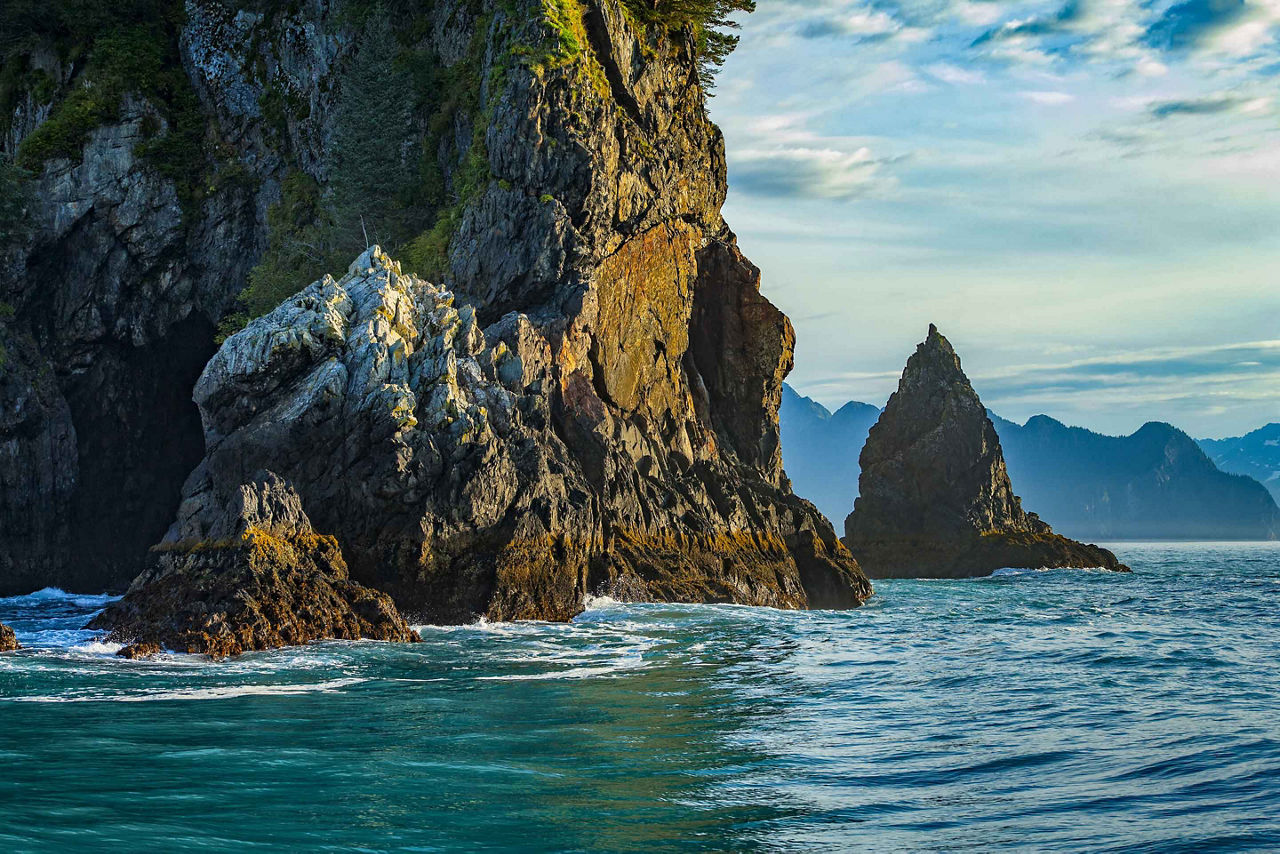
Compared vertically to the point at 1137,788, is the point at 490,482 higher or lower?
higher

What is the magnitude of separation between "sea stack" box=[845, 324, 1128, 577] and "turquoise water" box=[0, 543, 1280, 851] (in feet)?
164

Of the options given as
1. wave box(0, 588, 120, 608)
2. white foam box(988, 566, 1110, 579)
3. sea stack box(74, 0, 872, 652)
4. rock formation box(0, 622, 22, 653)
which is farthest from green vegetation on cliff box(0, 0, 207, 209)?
white foam box(988, 566, 1110, 579)

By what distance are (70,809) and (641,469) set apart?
30.3 meters

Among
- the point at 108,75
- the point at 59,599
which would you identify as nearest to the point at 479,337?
the point at 59,599

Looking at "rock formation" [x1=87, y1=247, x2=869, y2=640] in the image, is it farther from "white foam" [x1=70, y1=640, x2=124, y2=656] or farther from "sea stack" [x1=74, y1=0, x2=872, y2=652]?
"white foam" [x1=70, y1=640, x2=124, y2=656]

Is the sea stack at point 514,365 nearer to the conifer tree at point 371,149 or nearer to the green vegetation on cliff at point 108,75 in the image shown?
the conifer tree at point 371,149

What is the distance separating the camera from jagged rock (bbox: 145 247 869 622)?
29.6 m

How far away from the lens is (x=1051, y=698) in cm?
1709

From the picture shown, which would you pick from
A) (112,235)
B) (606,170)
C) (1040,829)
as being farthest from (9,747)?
(112,235)

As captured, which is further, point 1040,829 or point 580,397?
point 580,397

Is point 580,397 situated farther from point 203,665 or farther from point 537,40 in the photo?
point 203,665

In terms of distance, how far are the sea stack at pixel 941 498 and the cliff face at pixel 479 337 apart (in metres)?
25.8

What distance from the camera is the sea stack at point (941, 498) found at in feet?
242

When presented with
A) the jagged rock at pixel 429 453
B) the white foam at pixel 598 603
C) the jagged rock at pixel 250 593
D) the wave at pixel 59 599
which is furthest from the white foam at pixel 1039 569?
the jagged rock at pixel 250 593
